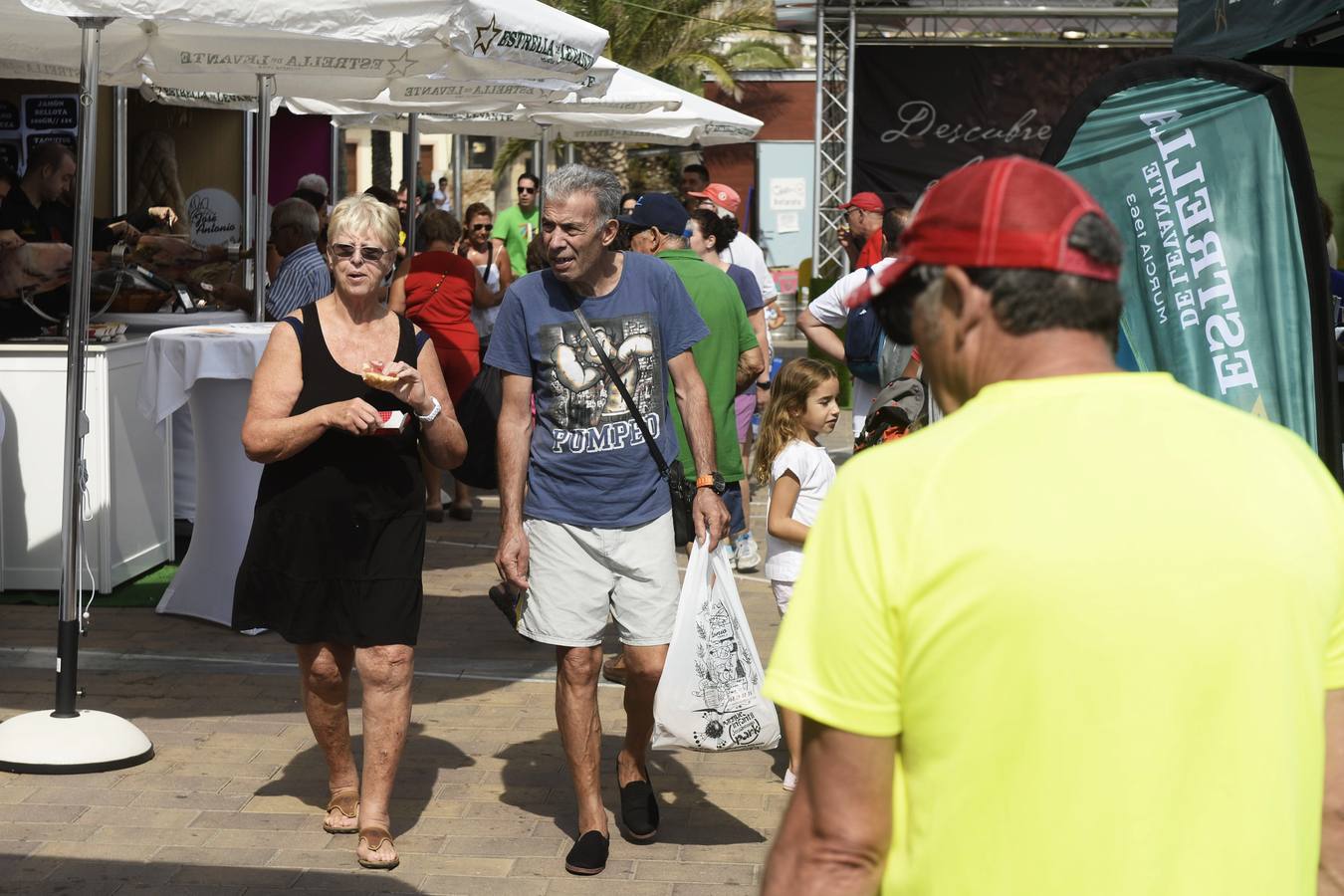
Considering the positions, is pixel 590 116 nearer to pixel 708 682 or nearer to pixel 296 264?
pixel 296 264

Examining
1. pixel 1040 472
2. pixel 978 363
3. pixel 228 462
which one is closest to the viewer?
pixel 1040 472

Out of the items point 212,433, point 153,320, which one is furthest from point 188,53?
point 153,320

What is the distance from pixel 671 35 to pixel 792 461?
84.3ft

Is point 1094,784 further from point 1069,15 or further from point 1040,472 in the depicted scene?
point 1069,15

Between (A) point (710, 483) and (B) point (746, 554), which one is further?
(B) point (746, 554)

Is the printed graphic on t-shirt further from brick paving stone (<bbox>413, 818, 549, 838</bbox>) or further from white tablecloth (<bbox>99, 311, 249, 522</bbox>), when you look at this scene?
white tablecloth (<bbox>99, 311, 249, 522</bbox>)

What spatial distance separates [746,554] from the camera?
349 inches

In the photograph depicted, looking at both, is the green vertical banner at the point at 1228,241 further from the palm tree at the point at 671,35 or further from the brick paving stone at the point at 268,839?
the palm tree at the point at 671,35

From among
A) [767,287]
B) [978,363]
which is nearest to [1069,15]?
[767,287]

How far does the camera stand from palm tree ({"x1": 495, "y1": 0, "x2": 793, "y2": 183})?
28922mm

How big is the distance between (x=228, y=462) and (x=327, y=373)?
2.88m

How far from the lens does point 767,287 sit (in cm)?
999

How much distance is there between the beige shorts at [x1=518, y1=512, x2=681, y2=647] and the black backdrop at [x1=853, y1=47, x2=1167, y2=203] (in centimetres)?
2012

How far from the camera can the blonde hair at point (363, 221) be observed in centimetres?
471
